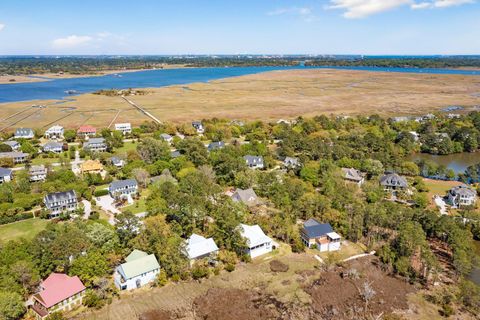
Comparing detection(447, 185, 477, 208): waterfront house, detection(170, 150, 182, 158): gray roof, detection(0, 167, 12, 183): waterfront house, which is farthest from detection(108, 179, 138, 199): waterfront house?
detection(447, 185, 477, 208): waterfront house

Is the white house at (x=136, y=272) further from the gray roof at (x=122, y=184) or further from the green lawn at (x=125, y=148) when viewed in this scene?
the green lawn at (x=125, y=148)

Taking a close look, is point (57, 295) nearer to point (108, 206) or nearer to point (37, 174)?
point (108, 206)

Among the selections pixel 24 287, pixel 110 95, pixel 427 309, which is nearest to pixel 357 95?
pixel 110 95

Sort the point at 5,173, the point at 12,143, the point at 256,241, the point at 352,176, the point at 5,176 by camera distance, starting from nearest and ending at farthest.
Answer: the point at 256,241 → the point at 352,176 → the point at 5,176 → the point at 5,173 → the point at 12,143

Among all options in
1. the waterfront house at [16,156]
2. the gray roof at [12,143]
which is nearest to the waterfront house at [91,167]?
the waterfront house at [16,156]

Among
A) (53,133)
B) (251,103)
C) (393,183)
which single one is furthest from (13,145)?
(251,103)

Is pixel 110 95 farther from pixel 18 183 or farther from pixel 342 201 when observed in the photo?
pixel 342 201
